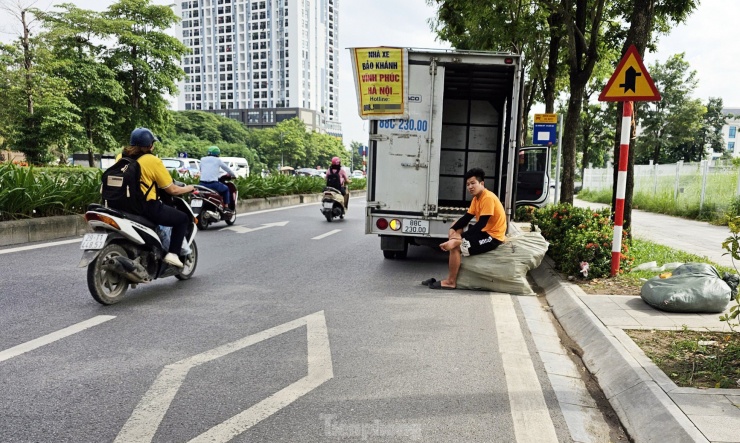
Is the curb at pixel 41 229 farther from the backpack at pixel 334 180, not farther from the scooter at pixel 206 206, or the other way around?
the backpack at pixel 334 180

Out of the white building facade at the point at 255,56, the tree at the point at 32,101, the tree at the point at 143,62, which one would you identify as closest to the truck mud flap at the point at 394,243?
the tree at the point at 32,101

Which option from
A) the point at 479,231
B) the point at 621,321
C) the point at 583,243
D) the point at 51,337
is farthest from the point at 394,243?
the point at 51,337

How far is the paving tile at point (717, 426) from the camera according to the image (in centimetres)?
264

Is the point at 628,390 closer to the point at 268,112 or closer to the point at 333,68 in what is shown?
the point at 268,112

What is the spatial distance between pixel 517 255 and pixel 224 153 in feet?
282

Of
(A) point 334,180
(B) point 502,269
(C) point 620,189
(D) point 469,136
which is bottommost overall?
(B) point 502,269

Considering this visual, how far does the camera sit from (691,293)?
4969 millimetres

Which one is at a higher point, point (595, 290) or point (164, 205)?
point (164, 205)

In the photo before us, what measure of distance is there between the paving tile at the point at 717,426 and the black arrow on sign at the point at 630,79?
4.38 m

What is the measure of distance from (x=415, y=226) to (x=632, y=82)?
126 inches

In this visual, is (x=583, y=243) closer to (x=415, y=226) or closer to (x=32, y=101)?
(x=415, y=226)

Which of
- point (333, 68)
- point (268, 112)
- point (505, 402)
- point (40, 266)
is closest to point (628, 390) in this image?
point (505, 402)

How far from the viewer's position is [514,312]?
5.62 m

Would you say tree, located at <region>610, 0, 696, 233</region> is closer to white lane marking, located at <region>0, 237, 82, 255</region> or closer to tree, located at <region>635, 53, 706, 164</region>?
white lane marking, located at <region>0, 237, 82, 255</region>
